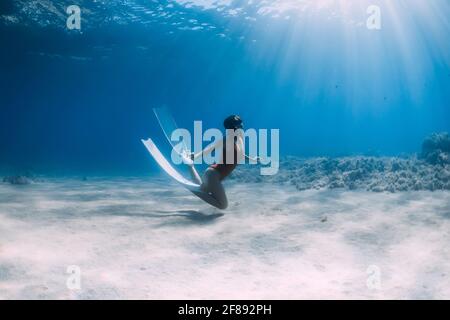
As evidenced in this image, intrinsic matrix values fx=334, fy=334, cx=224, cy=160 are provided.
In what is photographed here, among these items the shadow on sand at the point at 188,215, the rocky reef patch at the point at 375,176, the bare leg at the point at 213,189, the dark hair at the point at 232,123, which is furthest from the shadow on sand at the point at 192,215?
the rocky reef patch at the point at 375,176

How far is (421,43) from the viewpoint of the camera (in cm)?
5191

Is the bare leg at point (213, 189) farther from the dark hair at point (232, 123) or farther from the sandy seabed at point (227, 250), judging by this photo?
the dark hair at point (232, 123)

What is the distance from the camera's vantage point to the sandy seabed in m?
3.62

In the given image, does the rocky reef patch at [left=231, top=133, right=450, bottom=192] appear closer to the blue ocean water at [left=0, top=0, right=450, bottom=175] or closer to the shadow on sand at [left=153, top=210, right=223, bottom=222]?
the shadow on sand at [left=153, top=210, right=223, bottom=222]

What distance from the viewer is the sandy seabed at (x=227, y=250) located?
11.9ft

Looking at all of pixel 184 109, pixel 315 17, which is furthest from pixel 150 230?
pixel 184 109

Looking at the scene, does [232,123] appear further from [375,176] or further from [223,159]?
[375,176]

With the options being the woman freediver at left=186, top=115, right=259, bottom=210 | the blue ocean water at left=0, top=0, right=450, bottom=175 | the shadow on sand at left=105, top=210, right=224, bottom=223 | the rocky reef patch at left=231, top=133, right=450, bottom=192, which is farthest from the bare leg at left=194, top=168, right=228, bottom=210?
the blue ocean water at left=0, top=0, right=450, bottom=175

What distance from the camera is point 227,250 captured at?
4.88 metres

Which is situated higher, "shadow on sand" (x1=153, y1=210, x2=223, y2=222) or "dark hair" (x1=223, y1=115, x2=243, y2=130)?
"dark hair" (x1=223, y1=115, x2=243, y2=130)

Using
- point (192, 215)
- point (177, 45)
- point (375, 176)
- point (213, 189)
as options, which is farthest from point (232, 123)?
point (177, 45)

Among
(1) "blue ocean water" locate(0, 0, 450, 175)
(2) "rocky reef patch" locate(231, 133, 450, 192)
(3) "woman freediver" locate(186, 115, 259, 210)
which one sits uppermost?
(1) "blue ocean water" locate(0, 0, 450, 175)

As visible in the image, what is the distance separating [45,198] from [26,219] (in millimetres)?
2549

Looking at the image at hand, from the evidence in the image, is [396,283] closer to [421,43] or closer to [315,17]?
[315,17]
